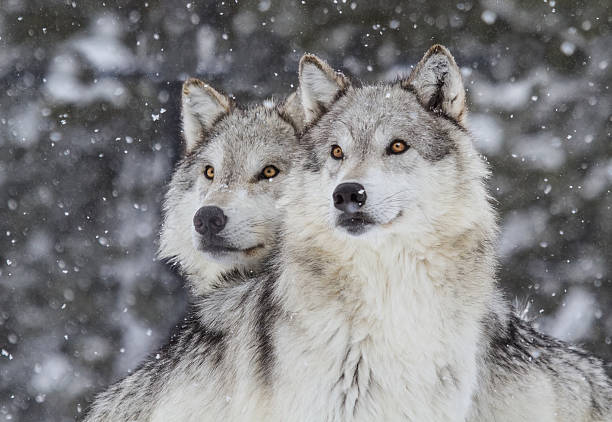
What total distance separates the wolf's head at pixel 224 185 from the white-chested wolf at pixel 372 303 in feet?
0.98

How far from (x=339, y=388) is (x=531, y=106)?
26.0ft

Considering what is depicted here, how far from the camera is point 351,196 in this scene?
3.90m

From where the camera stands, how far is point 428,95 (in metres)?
4.61

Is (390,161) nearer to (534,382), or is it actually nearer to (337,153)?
(337,153)

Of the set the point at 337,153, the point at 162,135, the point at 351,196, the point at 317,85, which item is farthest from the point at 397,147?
the point at 162,135

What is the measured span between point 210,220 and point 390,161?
122cm

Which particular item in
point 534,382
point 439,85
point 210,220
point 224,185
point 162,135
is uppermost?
point 439,85

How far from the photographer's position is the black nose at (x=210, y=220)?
4.79m

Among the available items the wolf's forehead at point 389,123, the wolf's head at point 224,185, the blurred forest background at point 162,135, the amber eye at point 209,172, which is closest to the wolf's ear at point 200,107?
the wolf's head at point 224,185

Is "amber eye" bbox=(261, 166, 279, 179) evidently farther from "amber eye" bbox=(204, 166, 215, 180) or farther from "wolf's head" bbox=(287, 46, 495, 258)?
"wolf's head" bbox=(287, 46, 495, 258)

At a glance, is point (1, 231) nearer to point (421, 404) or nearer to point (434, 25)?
point (434, 25)

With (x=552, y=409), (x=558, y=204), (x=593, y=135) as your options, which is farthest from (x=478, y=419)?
(x=593, y=135)

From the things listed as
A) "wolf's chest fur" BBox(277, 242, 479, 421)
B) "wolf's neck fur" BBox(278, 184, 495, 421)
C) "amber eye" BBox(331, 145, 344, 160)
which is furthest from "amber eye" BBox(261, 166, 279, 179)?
"wolf's chest fur" BBox(277, 242, 479, 421)

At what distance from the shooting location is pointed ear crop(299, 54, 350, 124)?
15.4ft
